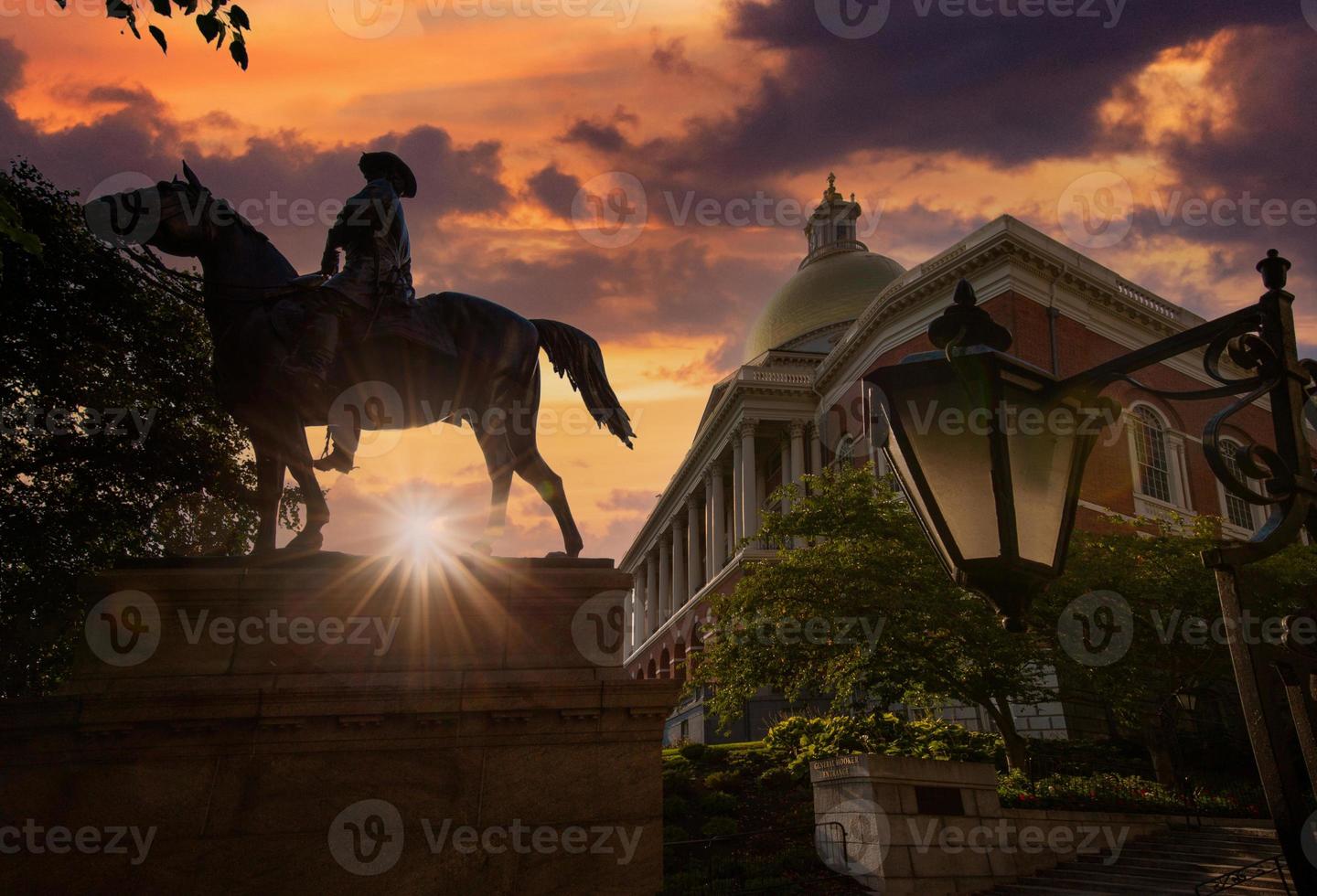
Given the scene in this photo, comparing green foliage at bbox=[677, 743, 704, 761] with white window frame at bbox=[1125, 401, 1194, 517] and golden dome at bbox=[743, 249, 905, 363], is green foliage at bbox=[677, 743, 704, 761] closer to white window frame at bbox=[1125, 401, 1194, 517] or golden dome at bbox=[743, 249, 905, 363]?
white window frame at bbox=[1125, 401, 1194, 517]

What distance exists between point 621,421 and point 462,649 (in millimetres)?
2976

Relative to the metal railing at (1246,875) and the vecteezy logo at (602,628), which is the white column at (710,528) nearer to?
the metal railing at (1246,875)

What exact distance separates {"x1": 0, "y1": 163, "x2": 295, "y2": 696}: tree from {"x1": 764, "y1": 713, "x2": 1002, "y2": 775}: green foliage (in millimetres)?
13932

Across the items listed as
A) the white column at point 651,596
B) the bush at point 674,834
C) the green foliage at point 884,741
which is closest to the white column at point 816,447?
the green foliage at point 884,741

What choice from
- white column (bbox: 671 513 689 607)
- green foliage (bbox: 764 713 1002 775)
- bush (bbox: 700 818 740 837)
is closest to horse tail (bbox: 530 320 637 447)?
green foliage (bbox: 764 713 1002 775)

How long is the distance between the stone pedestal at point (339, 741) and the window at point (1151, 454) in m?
35.6

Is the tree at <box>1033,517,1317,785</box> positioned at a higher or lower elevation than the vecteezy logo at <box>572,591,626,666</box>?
higher

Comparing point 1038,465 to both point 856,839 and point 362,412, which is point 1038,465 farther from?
point 856,839

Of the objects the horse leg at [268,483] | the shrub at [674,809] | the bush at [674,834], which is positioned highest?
the horse leg at [268,483]

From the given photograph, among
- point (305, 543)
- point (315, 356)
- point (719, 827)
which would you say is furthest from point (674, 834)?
point (315, 356)

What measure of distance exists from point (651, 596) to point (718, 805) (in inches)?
2522

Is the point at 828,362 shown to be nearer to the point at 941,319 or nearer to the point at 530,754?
the point at 530,754

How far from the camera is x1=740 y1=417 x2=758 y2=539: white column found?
5062 centimetres

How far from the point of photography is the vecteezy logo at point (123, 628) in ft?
22.1
